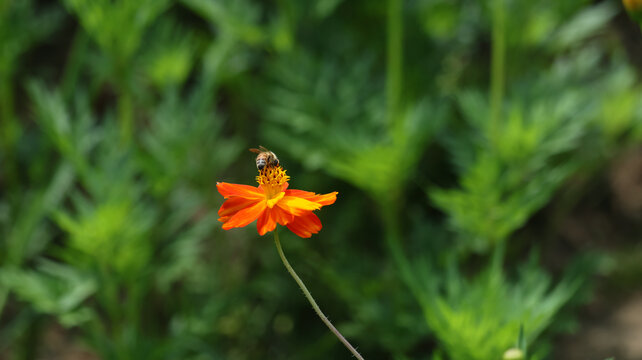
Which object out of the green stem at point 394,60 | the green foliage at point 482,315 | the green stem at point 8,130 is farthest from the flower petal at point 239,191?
the green stem at point 8,130

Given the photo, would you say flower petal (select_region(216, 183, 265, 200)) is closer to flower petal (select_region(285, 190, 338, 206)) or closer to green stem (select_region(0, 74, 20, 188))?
flower petal (select_region(285, 190, 338, 206))

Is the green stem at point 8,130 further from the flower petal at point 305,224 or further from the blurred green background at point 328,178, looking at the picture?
the flower petal at point 305,224

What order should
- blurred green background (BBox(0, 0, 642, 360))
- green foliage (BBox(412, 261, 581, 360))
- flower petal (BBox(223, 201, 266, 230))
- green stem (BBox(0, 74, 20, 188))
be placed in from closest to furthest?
flower petal (BBox(223, 201, 266, 230))
green foliage (BBox(412, 261, 581, 360))
blurred green background (BBox(0, 0, 642, 360))
green stem (BBox(0, 74, 20, 188))

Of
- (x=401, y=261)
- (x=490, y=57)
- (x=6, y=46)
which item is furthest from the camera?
(x=490, y=57)

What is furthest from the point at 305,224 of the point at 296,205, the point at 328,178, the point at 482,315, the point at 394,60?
the point at 328,178

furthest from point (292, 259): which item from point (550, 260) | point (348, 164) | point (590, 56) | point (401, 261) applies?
point (590, 56)

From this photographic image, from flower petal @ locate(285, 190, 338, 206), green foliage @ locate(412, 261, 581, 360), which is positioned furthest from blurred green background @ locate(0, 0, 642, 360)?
flower petal @ locate(285, 190, 338, 206)

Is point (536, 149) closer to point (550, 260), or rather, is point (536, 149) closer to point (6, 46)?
point (550, 260)
